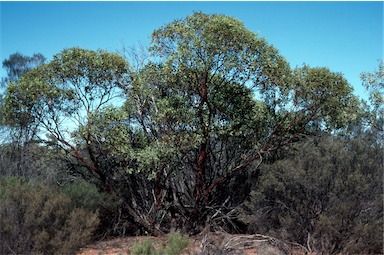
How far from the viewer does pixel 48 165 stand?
10.1 metres

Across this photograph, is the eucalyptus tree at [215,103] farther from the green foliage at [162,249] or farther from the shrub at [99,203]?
the green foliage at [162,249]

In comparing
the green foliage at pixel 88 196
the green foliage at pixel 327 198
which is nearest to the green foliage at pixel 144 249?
the green foliage at pixel 88 196

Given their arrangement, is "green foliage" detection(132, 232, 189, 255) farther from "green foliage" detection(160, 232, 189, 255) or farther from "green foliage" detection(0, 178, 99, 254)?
"green foliage" detection(0, 178, 99, 254)

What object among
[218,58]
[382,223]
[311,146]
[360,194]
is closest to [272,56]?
[218,58]

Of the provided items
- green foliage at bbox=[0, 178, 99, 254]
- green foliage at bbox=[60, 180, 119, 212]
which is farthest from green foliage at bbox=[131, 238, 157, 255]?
green foliage at bbox=[60, 180, 119, 212]

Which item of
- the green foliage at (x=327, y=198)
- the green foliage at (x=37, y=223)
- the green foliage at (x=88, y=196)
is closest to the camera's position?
the green foliage at (x=37, y=223)

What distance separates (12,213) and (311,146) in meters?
5.50

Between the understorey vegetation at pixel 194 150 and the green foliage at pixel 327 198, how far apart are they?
24mm

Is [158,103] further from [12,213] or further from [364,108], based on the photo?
[364,108]

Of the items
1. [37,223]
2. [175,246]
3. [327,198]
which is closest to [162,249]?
[175,246]

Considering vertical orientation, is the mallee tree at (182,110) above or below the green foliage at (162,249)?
above

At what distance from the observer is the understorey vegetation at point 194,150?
831cm

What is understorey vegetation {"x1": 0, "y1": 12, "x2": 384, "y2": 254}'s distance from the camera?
8.31m

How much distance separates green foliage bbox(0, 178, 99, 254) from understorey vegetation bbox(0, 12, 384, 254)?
23 mm
